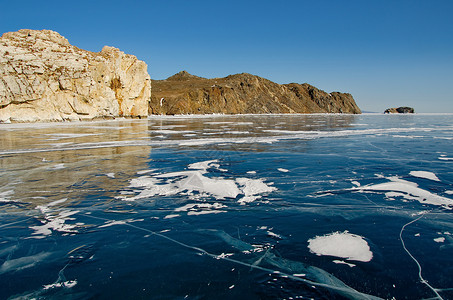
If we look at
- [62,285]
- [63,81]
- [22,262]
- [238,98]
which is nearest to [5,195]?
[22,262]

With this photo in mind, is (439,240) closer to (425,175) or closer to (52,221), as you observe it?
(425,175)

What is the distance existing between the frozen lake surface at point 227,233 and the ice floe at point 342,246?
0.05 feet

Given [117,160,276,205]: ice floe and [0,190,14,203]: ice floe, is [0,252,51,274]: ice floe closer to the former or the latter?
[117,160,276,205]: ice floe

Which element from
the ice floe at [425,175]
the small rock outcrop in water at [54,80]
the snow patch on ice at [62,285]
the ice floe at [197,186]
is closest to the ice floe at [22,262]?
the snow patch on ice at [62,285]

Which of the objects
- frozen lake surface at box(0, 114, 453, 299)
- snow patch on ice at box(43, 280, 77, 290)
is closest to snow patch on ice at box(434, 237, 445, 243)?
frozen lake surface at box(0, 114, 453, 299)

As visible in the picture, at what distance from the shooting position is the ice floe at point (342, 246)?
3.61 metres

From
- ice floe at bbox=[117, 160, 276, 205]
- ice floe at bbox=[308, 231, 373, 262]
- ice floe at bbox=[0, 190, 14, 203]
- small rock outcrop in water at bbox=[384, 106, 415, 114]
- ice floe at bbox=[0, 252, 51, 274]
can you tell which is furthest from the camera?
small rock outcrop in water at bbox=[384, 106, 415, 114]

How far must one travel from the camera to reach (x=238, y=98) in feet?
452

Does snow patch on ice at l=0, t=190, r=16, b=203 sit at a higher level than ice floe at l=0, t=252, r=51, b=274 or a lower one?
higher

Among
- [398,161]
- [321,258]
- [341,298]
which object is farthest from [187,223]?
[398,161]

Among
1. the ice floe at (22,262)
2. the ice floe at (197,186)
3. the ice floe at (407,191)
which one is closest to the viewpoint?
the ice floe at (22,262)

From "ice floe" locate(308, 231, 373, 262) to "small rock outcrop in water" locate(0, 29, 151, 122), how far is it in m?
44.7

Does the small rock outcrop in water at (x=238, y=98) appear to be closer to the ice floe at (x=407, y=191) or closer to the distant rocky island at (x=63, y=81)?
the distant rocky island at (x=63, y=81)

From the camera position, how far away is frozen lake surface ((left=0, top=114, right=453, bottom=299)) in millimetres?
2988
